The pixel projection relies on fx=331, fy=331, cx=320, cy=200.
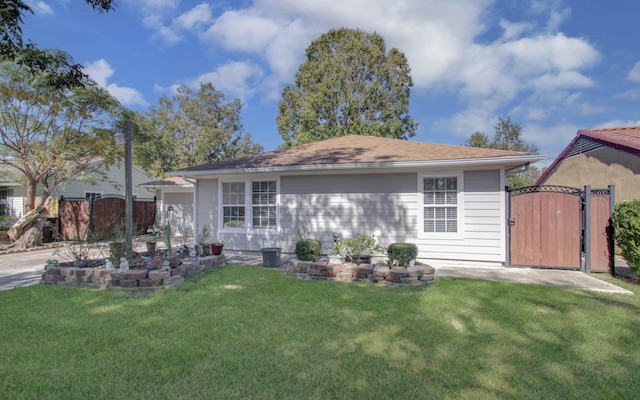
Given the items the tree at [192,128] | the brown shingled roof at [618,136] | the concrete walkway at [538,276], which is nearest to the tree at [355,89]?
the tree at [192,128]

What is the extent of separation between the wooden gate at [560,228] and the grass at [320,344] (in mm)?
1932

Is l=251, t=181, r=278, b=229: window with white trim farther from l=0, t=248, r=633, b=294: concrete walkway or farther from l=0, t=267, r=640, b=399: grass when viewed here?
l=0, t=267, r=640, b=399: grass

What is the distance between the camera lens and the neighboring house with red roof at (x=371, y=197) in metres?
7.48

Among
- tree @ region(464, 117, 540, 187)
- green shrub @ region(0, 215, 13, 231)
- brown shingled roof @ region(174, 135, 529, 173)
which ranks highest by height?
tree @ region(464, 117, 540, 187)

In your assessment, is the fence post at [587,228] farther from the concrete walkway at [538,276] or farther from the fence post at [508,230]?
the fence post at [508,230]

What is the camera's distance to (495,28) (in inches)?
535

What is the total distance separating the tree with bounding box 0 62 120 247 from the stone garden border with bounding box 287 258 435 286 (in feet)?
32.2

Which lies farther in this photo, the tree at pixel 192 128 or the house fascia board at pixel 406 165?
the tree at pixel 192 128

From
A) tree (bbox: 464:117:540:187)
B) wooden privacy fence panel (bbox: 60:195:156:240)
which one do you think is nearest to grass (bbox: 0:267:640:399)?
wooden privacy fence panel (bbox: 60:195:156:240)

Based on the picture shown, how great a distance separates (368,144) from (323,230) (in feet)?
10.9

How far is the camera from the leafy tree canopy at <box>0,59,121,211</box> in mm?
10945

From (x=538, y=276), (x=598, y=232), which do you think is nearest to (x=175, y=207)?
(x=538, y=276)

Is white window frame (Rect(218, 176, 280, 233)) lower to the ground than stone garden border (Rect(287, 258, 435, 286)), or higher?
higher

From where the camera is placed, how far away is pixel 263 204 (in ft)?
30.1
